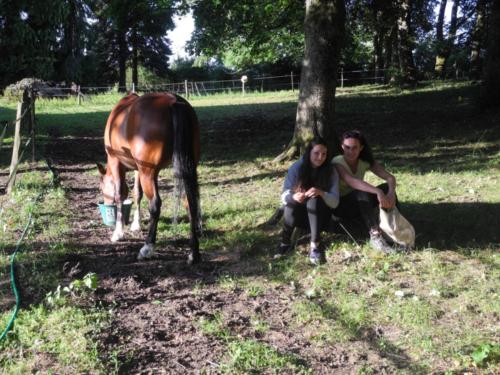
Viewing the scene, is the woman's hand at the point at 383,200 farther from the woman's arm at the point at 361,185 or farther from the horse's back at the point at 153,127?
the horse's back at the point at 153,127

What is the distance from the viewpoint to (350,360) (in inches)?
114

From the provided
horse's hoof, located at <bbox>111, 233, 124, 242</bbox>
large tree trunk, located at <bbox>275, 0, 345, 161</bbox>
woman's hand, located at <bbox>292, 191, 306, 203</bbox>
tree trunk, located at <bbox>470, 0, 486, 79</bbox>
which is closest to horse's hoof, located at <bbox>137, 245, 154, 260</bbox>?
horse's hoof, located at <bbox>111, 233, 124, 242</bbox>

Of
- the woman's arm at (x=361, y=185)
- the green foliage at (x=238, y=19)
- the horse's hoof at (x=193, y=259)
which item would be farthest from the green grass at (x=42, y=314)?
the green foliage at (x=238, y=19)

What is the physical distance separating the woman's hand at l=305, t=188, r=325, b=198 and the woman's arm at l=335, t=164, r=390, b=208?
12.1 inches

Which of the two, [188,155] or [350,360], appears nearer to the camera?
[350,360]

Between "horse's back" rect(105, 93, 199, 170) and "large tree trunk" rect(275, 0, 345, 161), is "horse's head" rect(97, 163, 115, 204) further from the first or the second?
"large tree trunk" rect(275, 0, 345, 161)

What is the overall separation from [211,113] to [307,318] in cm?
1486

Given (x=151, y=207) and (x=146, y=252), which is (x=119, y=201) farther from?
(x=146, y=252)

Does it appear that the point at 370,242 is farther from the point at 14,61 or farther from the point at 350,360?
the point at 14,61

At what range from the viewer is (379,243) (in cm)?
450

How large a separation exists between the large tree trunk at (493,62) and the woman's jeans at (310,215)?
30.1ft

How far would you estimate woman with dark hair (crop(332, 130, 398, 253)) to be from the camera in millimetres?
4387

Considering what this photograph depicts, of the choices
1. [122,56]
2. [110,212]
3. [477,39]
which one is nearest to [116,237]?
[110,212]

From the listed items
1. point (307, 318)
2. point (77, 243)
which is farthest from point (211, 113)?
point (307, 318)
